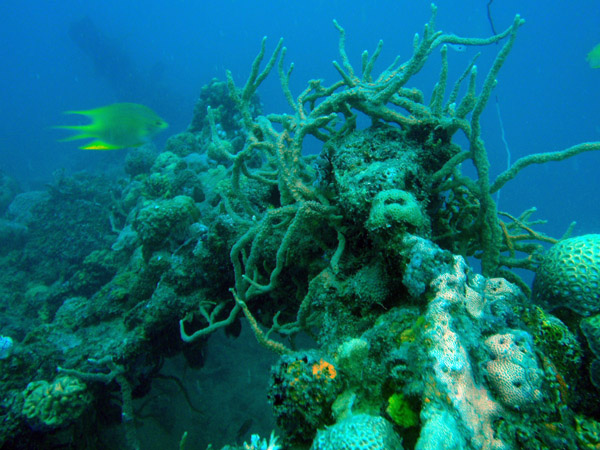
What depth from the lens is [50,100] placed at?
73250 millimetres

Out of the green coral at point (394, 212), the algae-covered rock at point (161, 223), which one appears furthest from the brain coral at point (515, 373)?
the algae-covered rock at point (161, 223)

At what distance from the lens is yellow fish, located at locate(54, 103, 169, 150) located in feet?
13.8

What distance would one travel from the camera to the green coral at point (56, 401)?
2842 millimetres

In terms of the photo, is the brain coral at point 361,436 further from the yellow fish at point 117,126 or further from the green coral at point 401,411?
the yellow fish at point 117,126

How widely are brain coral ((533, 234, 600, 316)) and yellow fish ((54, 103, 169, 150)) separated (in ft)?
16.5

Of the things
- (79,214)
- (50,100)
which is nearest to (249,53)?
(50,100)

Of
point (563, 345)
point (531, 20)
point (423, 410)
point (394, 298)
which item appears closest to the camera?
point (423, 410)

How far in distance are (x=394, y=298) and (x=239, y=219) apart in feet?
6.12

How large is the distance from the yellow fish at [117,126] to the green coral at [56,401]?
296 cm

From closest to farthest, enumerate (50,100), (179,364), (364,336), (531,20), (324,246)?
(364,336)
(324,246)
(179,364)
(531,20)
(50,100)

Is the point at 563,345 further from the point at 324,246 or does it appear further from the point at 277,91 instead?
the point at 277,91

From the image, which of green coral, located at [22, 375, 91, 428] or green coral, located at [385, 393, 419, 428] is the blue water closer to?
green coral, located at [22, 375, 91, 428]

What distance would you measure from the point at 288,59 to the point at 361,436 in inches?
3501

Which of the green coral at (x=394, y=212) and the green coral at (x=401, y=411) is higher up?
the green coral at (x=394, y=212)
